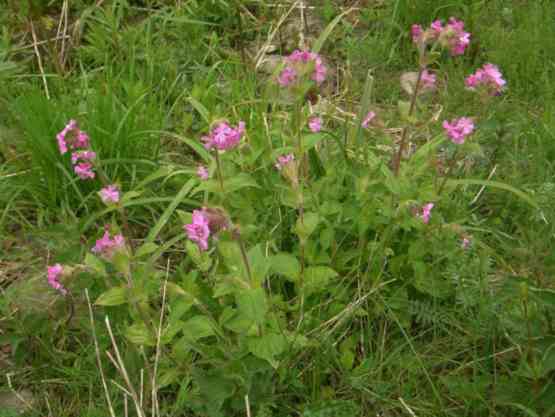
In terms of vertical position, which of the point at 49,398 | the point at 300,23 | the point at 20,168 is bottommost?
the point at 49,398

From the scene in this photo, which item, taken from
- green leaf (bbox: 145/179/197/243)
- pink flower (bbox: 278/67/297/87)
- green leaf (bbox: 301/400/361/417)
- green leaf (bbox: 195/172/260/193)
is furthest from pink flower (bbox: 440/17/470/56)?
green leaf (bbox: 301/400/361/417)

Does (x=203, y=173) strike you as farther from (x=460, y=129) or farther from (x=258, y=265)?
(x=460, y=129)

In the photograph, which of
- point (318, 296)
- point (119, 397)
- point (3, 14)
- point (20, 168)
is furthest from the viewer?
point (3, 14)

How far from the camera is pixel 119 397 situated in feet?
6.11

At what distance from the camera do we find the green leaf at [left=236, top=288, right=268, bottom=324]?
1542 millimetres

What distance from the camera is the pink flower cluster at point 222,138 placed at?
168cm

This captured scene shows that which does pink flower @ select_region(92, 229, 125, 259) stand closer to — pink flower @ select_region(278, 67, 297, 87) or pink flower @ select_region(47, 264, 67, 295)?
pink flower @ select_region(47, 264, 67, 295)

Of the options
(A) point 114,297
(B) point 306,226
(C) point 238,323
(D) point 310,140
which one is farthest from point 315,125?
(A) point 114,297

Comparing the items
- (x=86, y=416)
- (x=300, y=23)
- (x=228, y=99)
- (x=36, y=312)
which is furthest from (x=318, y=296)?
(x=300, y=23)

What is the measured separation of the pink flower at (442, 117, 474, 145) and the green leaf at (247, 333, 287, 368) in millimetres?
764

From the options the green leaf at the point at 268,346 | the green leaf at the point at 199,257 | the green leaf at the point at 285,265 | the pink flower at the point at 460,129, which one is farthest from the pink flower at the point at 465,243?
the green leaf at the point at 199,257

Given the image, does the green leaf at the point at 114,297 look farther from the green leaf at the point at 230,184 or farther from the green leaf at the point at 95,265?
the green leaf at the point at 230,184

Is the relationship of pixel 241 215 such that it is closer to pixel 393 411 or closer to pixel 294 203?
pixel 294 203

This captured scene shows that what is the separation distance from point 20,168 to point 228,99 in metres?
0.90
